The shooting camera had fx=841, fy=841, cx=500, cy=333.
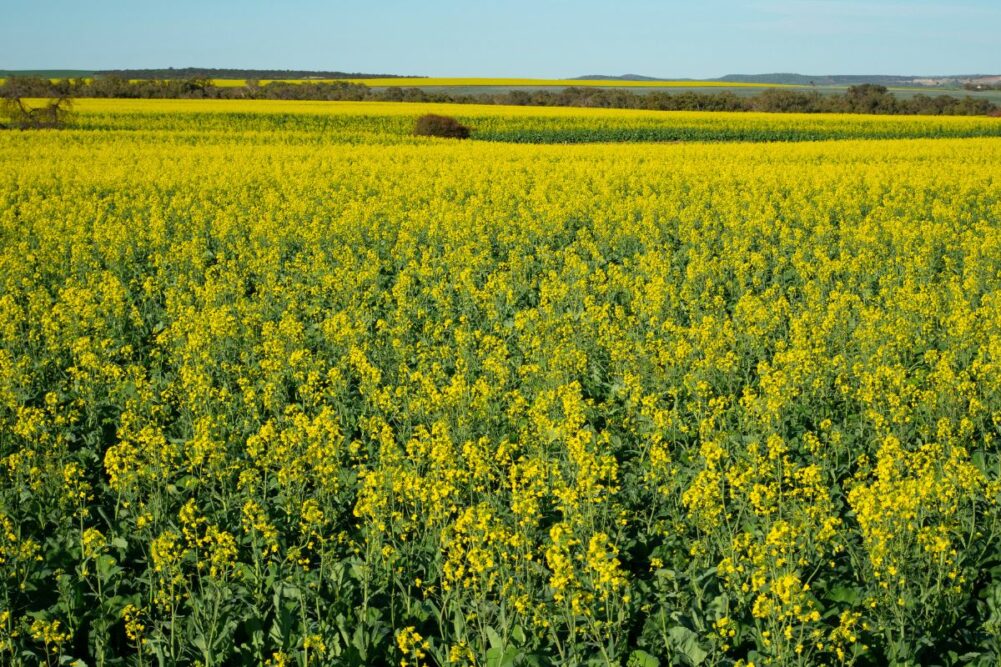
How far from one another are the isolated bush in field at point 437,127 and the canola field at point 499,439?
2940 centimetres

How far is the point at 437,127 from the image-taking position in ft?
158

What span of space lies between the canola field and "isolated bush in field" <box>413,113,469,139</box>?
96.5 ft

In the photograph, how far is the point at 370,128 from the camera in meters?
52.3

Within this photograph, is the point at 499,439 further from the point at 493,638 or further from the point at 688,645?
the point at 688,645

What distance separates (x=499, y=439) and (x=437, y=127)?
42545 mm

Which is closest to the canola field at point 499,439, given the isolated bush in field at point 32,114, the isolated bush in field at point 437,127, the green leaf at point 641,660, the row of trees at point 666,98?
the green leaf at point 641,660

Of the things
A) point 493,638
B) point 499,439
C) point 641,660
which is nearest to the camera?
point 641,660

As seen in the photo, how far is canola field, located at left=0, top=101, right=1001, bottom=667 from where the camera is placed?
16.6ft

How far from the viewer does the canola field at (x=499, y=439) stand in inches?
199

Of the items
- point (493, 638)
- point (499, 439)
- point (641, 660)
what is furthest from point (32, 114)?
point (641, 660)

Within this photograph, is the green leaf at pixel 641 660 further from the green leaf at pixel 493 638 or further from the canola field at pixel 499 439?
the green leaf at pixel 493 638

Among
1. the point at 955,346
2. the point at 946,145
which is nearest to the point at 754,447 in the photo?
the point at 955,346

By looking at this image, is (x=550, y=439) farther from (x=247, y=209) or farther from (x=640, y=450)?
(x=247, y=209)

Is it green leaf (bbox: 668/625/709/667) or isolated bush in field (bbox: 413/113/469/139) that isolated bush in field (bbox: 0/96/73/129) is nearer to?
isolated bush in field (bbox: 413/113/469/139)
